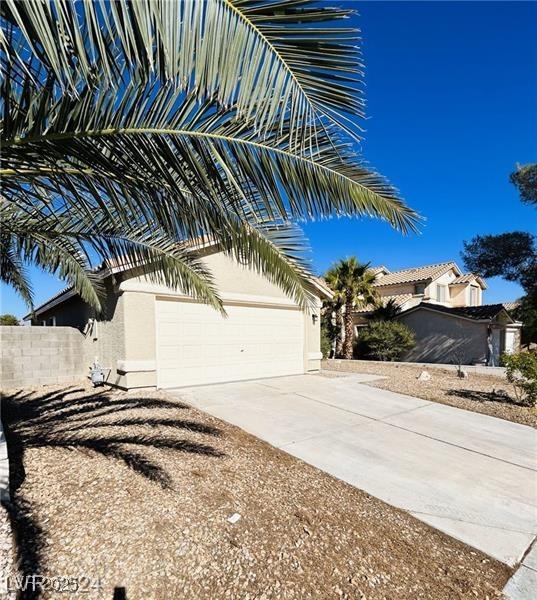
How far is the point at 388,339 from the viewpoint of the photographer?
20.5m

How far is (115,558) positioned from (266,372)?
29.4 ft

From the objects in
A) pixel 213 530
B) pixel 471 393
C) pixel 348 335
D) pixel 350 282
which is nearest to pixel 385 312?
pixel 348 335

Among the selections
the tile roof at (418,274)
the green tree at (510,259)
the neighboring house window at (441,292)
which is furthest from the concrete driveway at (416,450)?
the neighboring house window at (441,292)

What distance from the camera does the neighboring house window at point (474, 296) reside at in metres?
28.4

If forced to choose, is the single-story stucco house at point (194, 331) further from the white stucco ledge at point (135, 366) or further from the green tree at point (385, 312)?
the green tree at point (385, 312)

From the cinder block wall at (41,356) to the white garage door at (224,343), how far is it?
348cm

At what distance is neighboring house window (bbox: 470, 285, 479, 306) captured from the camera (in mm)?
28384

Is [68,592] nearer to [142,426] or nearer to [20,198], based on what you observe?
[20,198]

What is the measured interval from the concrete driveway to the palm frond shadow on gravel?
113 centimetres

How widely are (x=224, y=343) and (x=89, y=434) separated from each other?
533cm

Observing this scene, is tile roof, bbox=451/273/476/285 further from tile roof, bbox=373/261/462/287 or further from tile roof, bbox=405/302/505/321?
tile roof, bbox=405/302/505/321

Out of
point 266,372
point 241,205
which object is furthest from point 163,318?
point 241,205

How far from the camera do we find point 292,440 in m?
5.62

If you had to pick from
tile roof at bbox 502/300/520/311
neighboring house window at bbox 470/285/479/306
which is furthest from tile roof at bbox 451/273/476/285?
tile roof at bbox 502/300/520/311
